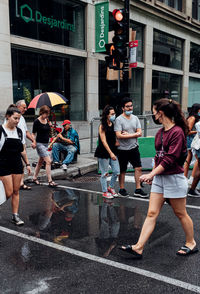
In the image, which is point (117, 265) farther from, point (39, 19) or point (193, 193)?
point (39, 19)

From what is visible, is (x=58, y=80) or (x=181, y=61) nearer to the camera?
(x=58, y=80)

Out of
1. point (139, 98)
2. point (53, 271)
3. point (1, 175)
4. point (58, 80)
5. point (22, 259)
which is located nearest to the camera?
point (53, 271)

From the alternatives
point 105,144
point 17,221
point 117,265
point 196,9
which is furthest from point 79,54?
point 196,9

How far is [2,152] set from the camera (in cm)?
435

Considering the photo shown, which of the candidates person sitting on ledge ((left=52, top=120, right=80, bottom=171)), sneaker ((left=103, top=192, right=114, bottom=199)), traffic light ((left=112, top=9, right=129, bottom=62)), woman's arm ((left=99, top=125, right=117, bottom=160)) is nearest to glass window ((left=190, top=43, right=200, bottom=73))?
traffic light ((left=112, top=9, right=129, bottom=62))

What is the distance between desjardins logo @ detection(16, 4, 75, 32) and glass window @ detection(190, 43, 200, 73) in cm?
1266

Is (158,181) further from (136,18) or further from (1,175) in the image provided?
(136,18)

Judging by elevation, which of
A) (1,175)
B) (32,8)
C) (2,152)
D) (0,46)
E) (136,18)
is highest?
(136,18)

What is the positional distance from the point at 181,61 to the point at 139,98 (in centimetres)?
589

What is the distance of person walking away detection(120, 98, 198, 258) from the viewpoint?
3.48 metres

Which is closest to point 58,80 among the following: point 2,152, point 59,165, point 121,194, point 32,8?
point 32,8

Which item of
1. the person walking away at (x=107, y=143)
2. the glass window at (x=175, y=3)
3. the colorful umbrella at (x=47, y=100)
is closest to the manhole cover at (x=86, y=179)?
the person walking away at (x=107, y=143)

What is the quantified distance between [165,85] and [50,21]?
10168 millimetres

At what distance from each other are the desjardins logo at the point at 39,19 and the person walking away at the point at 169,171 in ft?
34.1
